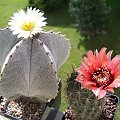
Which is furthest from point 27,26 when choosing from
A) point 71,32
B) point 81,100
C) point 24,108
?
point 71,32

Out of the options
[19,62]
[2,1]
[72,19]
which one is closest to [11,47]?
[19,62]

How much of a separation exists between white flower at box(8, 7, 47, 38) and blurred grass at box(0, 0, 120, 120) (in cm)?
148

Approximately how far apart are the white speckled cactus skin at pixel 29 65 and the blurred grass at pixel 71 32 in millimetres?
839

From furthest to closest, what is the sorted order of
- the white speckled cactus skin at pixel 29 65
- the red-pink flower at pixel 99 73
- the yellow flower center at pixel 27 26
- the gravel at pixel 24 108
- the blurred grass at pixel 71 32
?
the blurred grass at pixel 71 32
the gravel at pixel 24 108
the white speckled cactus skin at pixel 29 65
the yellow flower center at pixel 27 26
the red-pink flower at pixel 99 73

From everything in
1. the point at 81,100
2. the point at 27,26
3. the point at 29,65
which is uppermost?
the point at 27,26

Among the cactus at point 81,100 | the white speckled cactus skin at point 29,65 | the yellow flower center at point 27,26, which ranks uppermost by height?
the yellow flower center at point 27,26

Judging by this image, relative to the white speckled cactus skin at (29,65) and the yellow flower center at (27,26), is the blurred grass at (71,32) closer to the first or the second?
the white speckled cactus skin at (29,65)

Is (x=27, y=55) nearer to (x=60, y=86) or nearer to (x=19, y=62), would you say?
(x=19, y=62)

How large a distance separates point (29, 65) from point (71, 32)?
2.24 m

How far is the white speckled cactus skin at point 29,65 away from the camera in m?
4.36

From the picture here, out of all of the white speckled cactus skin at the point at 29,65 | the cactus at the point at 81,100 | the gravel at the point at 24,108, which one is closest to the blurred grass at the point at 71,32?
the gravel at the point at 24,108

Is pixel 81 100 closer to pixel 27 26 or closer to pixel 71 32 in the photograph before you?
pixel 27 26

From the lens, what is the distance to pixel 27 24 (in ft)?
13.7

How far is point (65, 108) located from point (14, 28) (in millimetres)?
1593
